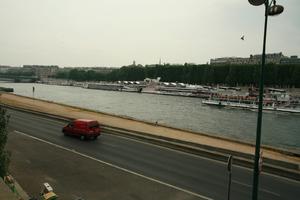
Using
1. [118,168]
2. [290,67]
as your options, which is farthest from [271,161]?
[290,67]

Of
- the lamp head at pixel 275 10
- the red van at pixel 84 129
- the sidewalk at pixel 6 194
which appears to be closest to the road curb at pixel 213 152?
the red van at pixel 84 129

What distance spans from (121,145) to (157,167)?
5.95 meters

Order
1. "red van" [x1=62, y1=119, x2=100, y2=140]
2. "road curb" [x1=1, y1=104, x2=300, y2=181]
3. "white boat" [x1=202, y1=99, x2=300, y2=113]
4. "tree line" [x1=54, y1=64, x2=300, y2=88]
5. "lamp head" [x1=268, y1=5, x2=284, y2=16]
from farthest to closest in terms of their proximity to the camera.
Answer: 1. "tree line" [x1=54, y1=64, x2=300, y2=88]
2. "white boat" [x1=202, y1=99, x2=300, y2=113]
3. "red van" [x1=62, y1=119, x2=100, y2=140]
4. "road curb" [x1=1, y1=104, x2=300, y2=181]
5. "lamp head" [x1=268, y1=5, x2=284, y2=16]

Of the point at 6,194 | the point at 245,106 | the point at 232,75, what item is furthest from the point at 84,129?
the point at 232,75

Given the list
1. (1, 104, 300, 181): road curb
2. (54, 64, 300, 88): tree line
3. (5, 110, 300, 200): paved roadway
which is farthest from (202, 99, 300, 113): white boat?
(5, 110, 300, 200): paved roadway

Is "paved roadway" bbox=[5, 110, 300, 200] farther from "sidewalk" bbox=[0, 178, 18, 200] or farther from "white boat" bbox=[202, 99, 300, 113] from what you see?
"white boat" bbox=[202, 99, 300, 113]

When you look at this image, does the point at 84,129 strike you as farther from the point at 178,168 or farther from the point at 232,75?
the point at 232,75

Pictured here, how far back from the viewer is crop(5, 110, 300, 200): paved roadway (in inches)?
647

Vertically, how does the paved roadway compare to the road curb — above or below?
below

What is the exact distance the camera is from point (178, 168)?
1981 cm

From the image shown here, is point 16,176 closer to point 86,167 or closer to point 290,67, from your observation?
point 86,167

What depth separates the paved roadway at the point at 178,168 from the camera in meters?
16.4

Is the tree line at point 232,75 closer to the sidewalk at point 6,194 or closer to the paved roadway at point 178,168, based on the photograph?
the paved roadway at point 178,168

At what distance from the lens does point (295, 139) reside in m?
50.1
